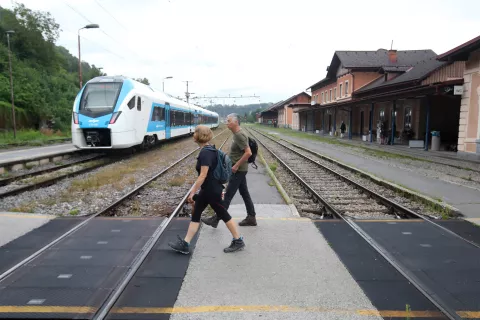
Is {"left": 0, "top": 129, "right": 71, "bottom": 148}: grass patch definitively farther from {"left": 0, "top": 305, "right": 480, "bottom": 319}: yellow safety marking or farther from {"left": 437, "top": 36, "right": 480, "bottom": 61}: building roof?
{"left": 437, "top": 36, "right": 480, "bottom": 61}: building roof

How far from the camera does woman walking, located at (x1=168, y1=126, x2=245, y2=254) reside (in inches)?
166

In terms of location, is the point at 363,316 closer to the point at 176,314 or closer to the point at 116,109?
the point at 176,314

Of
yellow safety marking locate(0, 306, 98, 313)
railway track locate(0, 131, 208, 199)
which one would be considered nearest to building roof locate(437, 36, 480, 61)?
railway track locate(0, 131, 208, 199)

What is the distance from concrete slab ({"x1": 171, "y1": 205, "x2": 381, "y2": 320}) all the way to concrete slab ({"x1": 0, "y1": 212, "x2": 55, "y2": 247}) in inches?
107

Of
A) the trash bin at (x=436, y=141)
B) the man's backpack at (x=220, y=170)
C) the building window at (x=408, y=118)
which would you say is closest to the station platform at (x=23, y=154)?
the man's backpack at (x=220, y=170)

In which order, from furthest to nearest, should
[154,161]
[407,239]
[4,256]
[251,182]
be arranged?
[154,161], [251,182], [407,239], [4,256]

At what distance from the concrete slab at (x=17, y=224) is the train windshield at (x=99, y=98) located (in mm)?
7791

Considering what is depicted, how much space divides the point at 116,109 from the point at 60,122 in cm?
2482

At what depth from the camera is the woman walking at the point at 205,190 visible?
421 cm

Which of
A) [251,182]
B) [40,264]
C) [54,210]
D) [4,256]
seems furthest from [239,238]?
[251,182]

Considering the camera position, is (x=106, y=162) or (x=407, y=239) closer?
(x=407, y=239)

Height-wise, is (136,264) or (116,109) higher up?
(116,109)

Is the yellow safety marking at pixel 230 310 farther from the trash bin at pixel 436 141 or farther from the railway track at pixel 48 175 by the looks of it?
the trash bin at pixel 436 141

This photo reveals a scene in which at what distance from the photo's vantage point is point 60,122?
113ft
